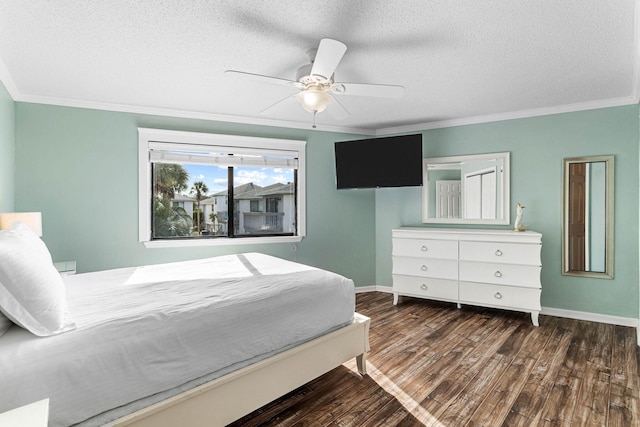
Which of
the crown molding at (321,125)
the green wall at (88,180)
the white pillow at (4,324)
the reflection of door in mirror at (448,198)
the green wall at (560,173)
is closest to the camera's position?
the white pillow at (4,324)

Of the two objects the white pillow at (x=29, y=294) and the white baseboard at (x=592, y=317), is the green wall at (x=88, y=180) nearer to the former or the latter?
the white pillow at (x=29, y=294)

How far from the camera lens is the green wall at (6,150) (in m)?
2.77

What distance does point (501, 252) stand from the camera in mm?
3615

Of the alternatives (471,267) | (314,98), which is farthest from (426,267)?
(314,98)

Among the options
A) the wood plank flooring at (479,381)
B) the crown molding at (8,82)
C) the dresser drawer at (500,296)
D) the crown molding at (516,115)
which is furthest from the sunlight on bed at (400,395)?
the crown molding at (8,82)

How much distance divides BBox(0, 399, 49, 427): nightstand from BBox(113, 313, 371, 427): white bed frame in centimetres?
43

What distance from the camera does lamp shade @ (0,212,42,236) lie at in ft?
8.04

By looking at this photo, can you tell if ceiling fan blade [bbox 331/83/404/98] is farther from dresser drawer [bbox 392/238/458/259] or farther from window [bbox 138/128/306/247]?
dresser drawer [bbox 392/238/458/259]

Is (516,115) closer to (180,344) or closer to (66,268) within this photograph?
(180,344)

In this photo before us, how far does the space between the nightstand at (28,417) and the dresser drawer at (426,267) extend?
364 cm

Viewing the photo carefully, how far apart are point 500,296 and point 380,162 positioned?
2.03 metres

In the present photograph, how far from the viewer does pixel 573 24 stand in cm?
199

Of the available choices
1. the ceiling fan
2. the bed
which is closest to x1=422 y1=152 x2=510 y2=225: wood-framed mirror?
the ceiling fan

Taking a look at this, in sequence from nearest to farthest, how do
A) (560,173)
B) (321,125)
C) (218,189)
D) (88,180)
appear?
(88,180) → (560,173) → (218,189) → (321,125)
